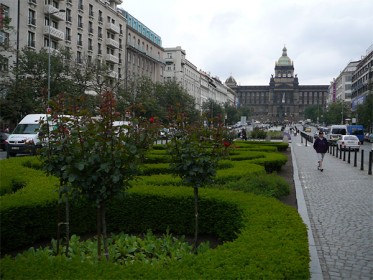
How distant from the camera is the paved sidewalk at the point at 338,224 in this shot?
6.49 meters

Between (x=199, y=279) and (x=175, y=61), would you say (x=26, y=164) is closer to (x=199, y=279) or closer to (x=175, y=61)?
(x=199, y=279)

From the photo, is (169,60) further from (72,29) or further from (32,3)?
(32,3)

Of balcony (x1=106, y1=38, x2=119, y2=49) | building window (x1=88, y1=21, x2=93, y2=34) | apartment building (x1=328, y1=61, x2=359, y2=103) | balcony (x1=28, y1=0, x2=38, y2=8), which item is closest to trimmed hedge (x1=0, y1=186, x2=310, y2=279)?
balcony (x1=28, y1=0, x2=38, y2=8)

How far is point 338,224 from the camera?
9227mm

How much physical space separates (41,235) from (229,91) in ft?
563

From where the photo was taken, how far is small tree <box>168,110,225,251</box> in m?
6.93

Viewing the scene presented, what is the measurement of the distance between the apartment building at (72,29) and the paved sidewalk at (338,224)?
2834 cm

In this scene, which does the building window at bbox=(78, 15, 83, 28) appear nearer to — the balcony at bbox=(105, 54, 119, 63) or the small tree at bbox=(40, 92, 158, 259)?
the balcony at bbox=(105, 54, 119, 63)

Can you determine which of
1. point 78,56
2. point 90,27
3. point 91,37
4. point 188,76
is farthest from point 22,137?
point 188,76

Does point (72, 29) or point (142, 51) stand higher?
Answer: point (142, 51)

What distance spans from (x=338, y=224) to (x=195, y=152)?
4117mm

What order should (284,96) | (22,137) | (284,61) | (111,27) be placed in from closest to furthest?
(22,137) < (111,27) < (284,96) < (284,61)

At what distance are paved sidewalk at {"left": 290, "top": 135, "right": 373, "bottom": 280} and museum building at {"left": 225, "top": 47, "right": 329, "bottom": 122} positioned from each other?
168403mm

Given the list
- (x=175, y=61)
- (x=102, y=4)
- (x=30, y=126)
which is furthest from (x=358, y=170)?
(x=175, y=61)
